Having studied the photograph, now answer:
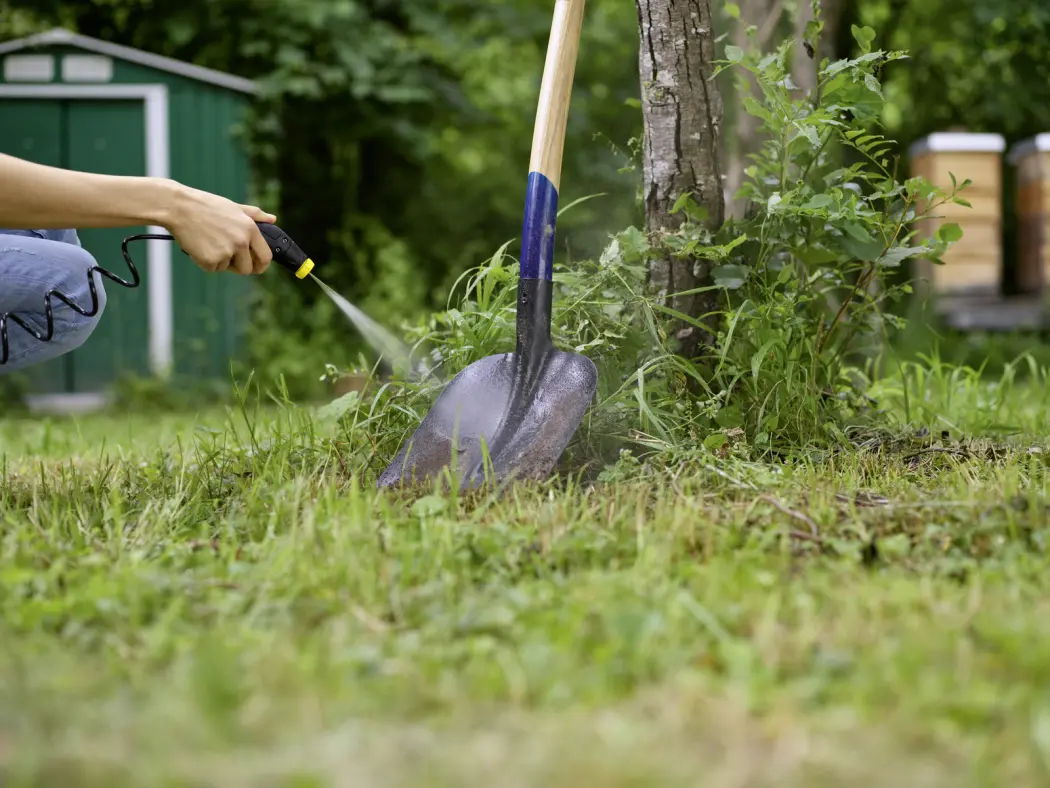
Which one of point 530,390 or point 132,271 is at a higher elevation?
point 132,271

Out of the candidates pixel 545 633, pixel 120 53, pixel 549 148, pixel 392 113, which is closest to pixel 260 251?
pixel 549 148

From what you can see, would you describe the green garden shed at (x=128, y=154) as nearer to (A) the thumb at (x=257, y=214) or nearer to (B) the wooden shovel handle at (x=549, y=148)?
(A) the thumb at (x=257, y=214)

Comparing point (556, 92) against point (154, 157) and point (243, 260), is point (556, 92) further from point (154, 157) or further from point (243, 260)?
point (154, 157)

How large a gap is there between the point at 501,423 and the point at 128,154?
4743mm

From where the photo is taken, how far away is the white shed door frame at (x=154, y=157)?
588cm

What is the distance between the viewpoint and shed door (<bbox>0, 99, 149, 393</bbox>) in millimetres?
5758

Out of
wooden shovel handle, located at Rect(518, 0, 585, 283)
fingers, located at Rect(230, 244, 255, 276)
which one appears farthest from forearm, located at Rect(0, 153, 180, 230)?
wooden shovel handle, located at Rect(518, 0, 585, 283)

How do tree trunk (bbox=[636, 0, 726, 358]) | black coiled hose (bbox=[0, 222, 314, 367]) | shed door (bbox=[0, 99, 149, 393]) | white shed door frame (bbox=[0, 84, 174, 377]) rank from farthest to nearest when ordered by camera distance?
1. white shed door frame (bbox=[0, 84, 174, 377])
2. shed door (bbox=[0, 99, 149, 393])
3. tree trunk (bbox=[636, 0, 726, 358])
4. black coiled hose (bbox=[0, 222, 314, 367])

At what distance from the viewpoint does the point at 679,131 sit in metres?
2.42

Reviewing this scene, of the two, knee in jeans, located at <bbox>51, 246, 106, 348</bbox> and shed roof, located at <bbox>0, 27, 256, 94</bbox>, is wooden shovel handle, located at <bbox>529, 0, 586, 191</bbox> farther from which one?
shed roof, located at <bbox>0, 27, 256, 94</bbox>

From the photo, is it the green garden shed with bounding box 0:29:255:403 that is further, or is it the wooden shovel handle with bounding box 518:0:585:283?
the green garden shed with bounding box 0:29:255:403

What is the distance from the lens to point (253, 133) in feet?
21.3

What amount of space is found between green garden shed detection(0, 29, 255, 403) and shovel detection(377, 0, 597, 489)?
400 cm

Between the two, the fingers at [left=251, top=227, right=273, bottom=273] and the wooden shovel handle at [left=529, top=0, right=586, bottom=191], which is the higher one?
the wooden shovel handle at [left=529, top=0, right=586, bottom=191]
